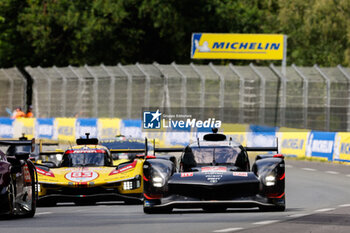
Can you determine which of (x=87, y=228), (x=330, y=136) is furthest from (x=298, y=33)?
(x=87, y=228)

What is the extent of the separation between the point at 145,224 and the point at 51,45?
5171 centimetres

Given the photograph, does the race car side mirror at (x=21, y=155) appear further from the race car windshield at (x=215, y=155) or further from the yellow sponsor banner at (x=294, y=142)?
the yellow sponsor banner at (x=294, y=142)

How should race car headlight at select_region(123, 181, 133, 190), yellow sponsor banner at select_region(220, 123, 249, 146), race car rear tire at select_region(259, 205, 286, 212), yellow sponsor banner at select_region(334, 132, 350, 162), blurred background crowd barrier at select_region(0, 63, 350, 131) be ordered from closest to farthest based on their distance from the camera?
race car rear tire at select_region(259, 205, 286, 212) → race car headlight at select_region(123, 181, 133, 190) → yellow sponsor banner at select_region(334, 132, 350, 162) → blurred background crowd barrier at select_region(0, 63, 350, 131) → yellow sponsor banner at select_region(220, 123, 249, 146)

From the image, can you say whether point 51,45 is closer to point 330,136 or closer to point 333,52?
point 333,52

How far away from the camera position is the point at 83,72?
4356 centimetres

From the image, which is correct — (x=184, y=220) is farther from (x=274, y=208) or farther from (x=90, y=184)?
(x=90, y=184)

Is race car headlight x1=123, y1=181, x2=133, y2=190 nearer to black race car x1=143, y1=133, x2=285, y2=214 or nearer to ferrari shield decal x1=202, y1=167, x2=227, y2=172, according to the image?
black race car x1=143, y1=133, x2=285, y2=214

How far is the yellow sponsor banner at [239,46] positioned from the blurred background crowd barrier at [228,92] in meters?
10.7

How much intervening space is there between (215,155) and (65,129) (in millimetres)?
28475

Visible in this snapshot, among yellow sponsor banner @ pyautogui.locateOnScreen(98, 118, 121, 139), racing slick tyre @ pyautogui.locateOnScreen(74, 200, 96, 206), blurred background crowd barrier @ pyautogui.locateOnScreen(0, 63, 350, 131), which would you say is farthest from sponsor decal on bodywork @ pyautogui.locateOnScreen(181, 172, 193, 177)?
yellow sponsor banner @ pyautogui.locateOnScreen(98, 118, 121, 139)

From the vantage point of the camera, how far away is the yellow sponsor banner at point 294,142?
33.3 m

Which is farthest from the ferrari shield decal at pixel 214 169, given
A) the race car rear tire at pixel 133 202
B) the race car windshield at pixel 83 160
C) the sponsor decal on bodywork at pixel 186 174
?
the race car windshield at pixel 83 160

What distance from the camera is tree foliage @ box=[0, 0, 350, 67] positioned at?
2430 inches

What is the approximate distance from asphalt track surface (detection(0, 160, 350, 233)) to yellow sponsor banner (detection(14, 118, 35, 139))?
89.2 ft
